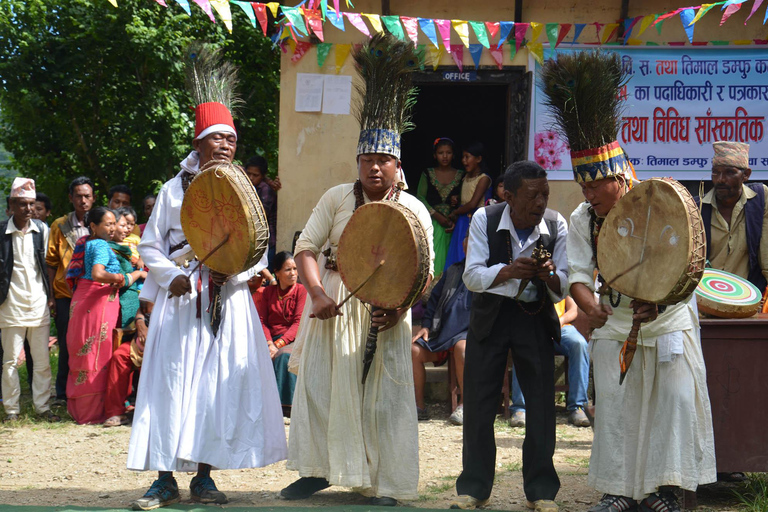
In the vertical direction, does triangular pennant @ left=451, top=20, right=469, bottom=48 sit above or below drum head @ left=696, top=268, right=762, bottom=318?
above

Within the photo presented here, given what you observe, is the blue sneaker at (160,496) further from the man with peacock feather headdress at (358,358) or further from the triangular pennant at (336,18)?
the triangular pennant at (336,18)

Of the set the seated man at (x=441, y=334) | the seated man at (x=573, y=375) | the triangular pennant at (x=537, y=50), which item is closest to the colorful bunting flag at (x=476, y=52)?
the triangular pennant at (x=537, y=50)

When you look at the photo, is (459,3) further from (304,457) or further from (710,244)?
(304,457)

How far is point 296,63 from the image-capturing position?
8.88 metres

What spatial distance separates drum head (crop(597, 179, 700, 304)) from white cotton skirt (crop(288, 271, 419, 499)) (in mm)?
1177

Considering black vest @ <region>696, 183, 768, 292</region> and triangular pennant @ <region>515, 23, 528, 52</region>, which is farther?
triangular pennant @ <region>515, 23, 528, 52</region>

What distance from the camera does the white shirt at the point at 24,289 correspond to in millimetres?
7641

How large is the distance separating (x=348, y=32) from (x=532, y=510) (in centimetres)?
562

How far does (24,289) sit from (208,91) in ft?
11.9

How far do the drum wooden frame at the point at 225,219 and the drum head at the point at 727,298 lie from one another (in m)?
2.47

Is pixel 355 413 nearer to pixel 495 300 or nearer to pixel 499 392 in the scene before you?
pixel 499 392

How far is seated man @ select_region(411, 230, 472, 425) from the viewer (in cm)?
755

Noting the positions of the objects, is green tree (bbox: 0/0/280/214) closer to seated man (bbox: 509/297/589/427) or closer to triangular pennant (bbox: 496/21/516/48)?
triangular pennant (bbox: 496/21/516/48)

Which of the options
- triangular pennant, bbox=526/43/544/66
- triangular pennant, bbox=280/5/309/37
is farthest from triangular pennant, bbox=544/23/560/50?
triangular pennant, bbox=280/5/309/37
